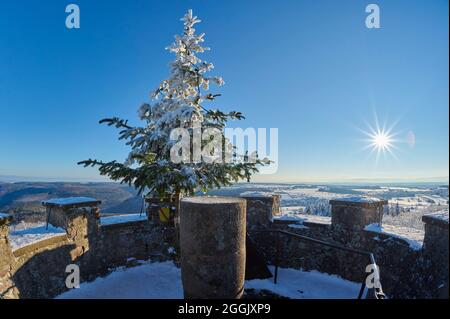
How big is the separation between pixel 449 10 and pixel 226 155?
606 centimetres

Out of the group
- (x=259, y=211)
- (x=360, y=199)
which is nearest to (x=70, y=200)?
(x=259, y=211)

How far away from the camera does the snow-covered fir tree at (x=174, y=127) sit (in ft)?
25.2

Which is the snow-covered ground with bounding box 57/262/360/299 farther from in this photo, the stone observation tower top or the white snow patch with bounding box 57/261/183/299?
the stone observation tower top

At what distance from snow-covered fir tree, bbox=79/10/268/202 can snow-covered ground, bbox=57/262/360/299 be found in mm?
2505

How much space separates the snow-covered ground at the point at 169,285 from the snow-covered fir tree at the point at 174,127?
251cm

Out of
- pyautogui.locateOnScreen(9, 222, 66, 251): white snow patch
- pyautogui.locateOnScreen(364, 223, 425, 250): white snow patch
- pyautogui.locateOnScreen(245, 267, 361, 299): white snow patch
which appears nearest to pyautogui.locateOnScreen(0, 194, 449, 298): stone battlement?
pyautogui.locateOnScreen(364, 223, 425, 250): white snow patch

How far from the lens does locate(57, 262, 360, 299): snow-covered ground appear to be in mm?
6957

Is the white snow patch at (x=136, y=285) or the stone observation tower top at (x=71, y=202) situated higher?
the stone observation tower top at (x=71, y=202)

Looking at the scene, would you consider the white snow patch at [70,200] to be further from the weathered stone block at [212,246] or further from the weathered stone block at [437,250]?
the weathered stone block at [437,250]

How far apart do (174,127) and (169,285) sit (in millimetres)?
4601

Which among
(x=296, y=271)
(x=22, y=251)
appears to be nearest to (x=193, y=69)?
(x=22, y=251)

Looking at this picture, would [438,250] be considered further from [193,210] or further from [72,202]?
[72,202]

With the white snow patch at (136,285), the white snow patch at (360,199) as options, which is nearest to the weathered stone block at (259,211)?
the white snow patch at (360,199)

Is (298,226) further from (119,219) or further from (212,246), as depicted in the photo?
(119,219)
